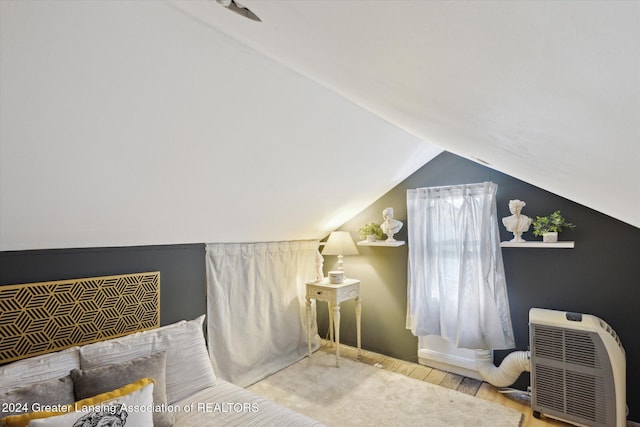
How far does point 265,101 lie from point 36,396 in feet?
5.94

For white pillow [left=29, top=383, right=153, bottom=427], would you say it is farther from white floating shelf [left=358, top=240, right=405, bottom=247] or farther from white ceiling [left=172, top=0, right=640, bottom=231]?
white floating shelf [left=358, top=240, right=405, bottom=247]

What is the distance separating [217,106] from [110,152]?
59cm

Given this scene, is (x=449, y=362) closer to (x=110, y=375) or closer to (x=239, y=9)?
(x=110, y=375)

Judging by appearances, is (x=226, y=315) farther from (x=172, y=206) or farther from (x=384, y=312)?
(x=384, y=312)

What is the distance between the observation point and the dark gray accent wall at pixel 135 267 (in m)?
1.94

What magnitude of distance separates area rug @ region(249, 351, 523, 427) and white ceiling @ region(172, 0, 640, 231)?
2.22 meters

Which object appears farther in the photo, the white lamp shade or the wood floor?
the white lamp shade

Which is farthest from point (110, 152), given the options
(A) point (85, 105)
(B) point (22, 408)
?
(B) point (22, 408)

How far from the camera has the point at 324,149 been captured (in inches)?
99.3

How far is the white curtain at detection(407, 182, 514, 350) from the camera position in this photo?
9.66 feet

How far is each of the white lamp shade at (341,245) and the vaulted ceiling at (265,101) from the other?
1.07 m

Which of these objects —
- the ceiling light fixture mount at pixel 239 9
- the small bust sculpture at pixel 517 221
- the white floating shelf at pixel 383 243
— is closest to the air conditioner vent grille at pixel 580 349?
the small bust sculpture at pixel 517 221

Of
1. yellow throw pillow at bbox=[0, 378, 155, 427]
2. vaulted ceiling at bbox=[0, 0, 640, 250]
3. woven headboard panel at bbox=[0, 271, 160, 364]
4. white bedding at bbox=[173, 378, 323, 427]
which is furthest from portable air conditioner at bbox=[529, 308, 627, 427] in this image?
woven headboard panel at bbox=[0, 271, 160, 364]

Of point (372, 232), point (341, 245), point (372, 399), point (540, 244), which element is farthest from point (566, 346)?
point (341, 245)
